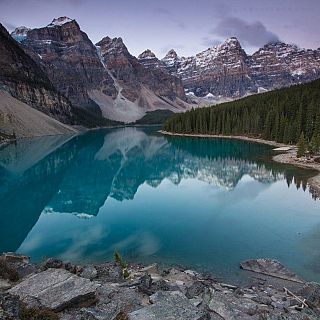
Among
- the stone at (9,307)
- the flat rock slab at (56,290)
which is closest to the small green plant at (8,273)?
the flat rock slab at (56,290)

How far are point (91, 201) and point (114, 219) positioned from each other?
9284mm

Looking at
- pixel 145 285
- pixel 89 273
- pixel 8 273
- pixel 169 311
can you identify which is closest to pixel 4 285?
pixel 8 273

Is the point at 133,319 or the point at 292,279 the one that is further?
the point at 292,279

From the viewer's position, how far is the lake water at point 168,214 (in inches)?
955

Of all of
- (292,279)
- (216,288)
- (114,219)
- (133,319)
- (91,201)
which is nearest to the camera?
(133,319)

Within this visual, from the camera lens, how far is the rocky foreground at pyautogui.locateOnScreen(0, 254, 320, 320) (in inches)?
445

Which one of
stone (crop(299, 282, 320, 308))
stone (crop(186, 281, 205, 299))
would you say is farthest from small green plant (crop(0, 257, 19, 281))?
stone (crop(299, 282, 320, 308))

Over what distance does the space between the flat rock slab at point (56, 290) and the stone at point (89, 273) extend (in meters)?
2.22

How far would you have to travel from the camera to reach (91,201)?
42.2m

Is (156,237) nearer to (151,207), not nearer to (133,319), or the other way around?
(151,207)

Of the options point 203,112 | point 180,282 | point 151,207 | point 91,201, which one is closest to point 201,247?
point 180,282

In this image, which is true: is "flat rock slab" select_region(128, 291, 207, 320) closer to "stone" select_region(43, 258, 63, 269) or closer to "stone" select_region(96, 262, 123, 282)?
"stone" select_region(96, 262, 123, 282)

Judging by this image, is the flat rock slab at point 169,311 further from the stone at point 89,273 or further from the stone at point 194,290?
the stone at point 89,273

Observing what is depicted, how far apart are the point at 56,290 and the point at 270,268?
12802 millimetres
